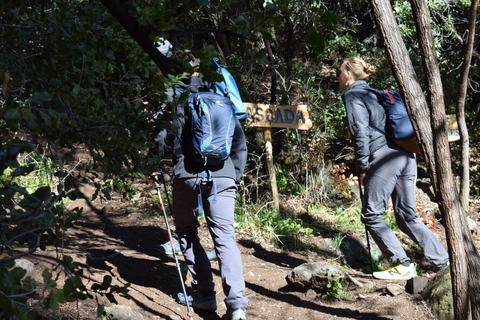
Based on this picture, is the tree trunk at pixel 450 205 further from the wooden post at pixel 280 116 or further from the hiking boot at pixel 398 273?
the wooden post at pixel 280 116

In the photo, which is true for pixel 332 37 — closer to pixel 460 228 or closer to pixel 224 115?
pixel 224 115

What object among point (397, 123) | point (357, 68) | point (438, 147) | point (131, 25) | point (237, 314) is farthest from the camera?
point (357, 68)

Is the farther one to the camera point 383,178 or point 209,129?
point 383,178

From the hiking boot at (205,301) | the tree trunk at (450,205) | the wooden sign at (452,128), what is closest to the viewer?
the tree trunk at (450,205)

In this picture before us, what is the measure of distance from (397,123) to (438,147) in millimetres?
1599

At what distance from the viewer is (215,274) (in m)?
4.88

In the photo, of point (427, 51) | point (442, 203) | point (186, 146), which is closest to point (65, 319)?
point (186, 146)

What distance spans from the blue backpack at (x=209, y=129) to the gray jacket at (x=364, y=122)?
1.50m

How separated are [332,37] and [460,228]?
562 cm

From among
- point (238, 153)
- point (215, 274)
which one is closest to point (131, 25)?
point (238, 153)

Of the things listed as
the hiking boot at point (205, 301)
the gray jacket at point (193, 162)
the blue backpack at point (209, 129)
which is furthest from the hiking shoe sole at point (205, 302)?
the blue backpack at point (209, 129)

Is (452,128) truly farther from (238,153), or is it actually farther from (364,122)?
(238,153)

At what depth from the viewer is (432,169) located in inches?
119

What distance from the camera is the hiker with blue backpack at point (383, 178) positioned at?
452cm
